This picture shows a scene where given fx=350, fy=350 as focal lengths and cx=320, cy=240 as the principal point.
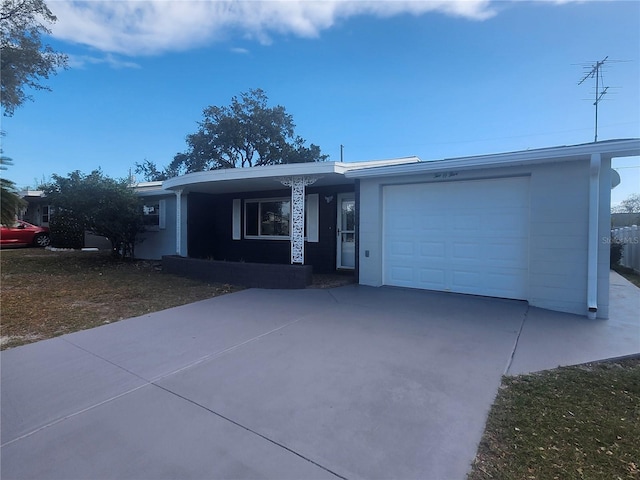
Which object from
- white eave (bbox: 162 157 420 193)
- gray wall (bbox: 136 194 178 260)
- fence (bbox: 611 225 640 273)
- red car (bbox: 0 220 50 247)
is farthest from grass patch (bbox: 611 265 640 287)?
red car (bbox: 0 220 50 247)

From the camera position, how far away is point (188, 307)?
6.18 metres

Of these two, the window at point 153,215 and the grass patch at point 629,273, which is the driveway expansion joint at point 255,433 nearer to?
the grass patch at point 629,273

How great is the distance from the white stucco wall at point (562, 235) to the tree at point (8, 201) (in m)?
7.83

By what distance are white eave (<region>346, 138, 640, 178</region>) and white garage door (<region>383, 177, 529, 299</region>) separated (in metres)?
A: 0.52

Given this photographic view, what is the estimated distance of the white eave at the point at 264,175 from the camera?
785 centimetres

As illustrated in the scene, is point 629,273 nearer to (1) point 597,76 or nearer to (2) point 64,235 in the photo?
(1) point 597,76

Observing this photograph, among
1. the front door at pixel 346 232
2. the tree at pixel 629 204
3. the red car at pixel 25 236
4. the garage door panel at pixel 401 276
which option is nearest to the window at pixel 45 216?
the red car at pixel 25 236

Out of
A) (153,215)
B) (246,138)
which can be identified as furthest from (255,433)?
(246,138)

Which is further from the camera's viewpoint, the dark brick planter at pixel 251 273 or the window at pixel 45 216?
the window at pixel 45 216

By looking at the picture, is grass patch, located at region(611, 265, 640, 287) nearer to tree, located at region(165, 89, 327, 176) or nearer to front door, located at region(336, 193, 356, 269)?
A: front door, located at region(336, 193, 356, 269)

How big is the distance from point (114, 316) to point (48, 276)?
17.7 ft

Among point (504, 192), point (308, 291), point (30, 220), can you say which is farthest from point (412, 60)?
point (30, 220)

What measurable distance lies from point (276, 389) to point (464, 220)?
207 inches

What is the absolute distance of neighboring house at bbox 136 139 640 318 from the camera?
5.48 meters
